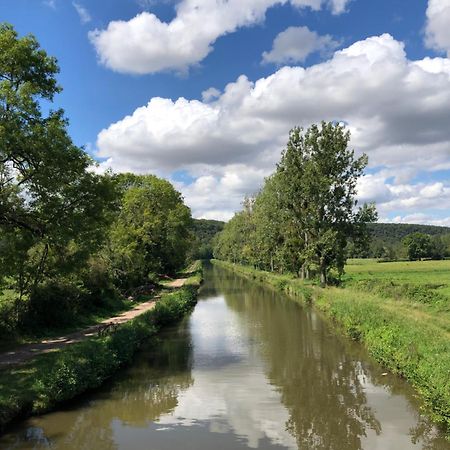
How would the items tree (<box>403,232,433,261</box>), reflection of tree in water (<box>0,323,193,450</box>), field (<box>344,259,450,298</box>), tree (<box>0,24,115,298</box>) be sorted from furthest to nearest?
tree (<box>403,232,433,261</box>)
field (<box>344,259,450,298</box>)
tree (<box>0,24,115,298</box>)
reflection of tree in water (<box>0,323,193,450</box>)

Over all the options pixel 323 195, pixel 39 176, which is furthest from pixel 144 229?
pixel 39 176

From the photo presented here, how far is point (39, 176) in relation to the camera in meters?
19.1

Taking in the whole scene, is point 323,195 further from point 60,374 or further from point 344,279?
point 60,374

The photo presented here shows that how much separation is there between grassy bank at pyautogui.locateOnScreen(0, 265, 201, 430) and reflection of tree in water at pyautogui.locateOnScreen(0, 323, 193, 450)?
0.53 m

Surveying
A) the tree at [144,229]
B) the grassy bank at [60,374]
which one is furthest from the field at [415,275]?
the grassy bank at [60,374]

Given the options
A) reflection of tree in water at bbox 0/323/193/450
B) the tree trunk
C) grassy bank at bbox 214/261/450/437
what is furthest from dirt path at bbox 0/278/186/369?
the tree trunk

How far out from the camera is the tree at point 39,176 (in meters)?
18.6

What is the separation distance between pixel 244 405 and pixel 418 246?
129255 mm

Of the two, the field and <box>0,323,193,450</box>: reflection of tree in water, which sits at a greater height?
the field

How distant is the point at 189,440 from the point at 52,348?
37.0 ft

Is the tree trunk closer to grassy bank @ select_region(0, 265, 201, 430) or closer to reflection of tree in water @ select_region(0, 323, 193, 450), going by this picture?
reflection of tree in water @ select_region(0, 323, 193, 450)

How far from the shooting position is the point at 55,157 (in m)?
19.0

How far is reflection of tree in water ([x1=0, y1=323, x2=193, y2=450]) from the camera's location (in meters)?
13.4

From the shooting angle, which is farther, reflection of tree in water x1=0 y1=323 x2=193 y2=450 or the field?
the field
